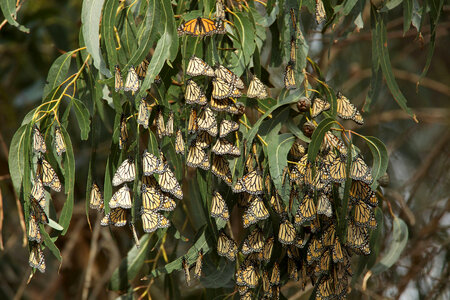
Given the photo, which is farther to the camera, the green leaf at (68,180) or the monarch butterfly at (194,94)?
the green leaf at (68,180)

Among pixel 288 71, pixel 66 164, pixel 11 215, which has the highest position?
pixel 288 71

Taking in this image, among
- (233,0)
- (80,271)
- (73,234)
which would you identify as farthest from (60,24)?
(233,0)

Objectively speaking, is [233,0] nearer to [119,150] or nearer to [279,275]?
[119,150]

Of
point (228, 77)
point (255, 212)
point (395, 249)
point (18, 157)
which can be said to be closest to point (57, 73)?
point (18, 157)

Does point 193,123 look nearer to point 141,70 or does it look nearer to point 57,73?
point 141,70

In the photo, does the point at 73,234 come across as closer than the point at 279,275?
No

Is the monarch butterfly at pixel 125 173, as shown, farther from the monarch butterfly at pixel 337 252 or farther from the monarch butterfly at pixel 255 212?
the monarch butterfly at pixel 337 252

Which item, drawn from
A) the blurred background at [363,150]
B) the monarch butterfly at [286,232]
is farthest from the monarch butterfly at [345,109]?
the blurred background at [363,150]
